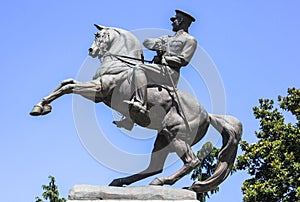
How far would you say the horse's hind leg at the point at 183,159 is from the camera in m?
9.61

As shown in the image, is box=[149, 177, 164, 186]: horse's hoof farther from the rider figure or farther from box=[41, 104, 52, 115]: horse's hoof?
box=[41, 104, 52, 115]: horse's hoof

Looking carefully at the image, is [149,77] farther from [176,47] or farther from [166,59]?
[176,47]

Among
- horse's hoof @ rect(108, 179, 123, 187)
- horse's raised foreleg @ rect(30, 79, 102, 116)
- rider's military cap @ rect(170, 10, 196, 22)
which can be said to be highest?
rider's military cap @ rect(170, 10, 196, 22)

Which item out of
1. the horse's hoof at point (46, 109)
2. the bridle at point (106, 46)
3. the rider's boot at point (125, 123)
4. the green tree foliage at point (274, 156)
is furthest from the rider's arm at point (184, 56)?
the green tree foliage at point (274, 156)

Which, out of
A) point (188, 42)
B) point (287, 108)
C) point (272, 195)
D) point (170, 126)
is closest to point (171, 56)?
point (188, 42)

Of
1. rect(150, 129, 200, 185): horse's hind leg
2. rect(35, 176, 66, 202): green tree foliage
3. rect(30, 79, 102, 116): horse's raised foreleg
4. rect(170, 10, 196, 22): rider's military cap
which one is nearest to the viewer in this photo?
rect(30, 79, 102, 116): horse's raised foreleg

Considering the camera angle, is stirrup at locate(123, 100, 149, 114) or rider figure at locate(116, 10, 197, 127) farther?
rider figure at locate(116, 10, 197, 127)

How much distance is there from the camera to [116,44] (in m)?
10.2

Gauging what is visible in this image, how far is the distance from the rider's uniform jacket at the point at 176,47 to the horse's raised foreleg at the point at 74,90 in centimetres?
106

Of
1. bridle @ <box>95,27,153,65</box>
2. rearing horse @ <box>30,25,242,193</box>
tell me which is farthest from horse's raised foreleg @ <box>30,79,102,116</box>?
bridle @ <box>95,27,153,65</box>

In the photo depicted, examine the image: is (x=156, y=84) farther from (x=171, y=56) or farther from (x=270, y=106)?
(x=270, y=106)

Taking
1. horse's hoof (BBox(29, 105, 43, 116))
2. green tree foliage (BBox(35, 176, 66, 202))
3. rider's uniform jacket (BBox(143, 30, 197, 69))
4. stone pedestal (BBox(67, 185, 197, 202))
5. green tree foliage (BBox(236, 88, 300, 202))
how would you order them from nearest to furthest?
1. stone pedestal (BBox(67, 185, 197, 202))
2. horse's hoof (BBox(29, 105, 43, 116))
3. rider's uniform jacket (BBox(143, 30, 197, 69))
4. green tree foliage (BBox(236, 88, 300, 202))
5. green tree foliage (BBox(35, 176, 66, 202))

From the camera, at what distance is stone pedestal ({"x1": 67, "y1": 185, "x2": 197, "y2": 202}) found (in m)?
9.02

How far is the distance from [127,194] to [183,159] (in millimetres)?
1002
